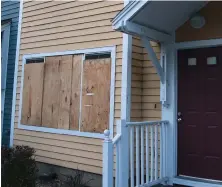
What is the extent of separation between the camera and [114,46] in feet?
17.8

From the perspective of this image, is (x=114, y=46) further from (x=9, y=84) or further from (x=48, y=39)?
(x=9, y=84)

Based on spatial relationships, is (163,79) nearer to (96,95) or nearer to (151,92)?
(151,92)

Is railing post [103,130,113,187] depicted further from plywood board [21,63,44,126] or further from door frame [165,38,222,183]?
plywood board [21,63,44,126]

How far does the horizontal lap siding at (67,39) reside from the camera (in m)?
5.58

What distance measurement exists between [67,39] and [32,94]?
1.51m

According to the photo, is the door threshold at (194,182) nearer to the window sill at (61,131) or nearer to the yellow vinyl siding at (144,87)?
the yellow vinyl siding at (144,87)

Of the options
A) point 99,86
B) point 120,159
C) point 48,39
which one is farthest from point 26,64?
point 120,159

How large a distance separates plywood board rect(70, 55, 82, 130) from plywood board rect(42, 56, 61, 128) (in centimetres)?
44

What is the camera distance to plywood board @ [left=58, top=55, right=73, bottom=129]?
6141mm

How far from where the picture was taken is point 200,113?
16.1 feet

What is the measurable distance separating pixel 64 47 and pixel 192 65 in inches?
105

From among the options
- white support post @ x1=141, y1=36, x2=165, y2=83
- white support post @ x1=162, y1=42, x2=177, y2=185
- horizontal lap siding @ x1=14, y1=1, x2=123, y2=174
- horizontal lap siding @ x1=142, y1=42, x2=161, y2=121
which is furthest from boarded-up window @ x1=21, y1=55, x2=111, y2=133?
white support post @ x1=162, y1=42, x2=177, y2=185

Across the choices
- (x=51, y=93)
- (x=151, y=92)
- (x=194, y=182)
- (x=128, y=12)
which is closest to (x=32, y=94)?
(x=51, y=93)

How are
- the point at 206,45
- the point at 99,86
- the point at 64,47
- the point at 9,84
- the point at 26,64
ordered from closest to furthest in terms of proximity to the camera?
the point at 206,45, the point at 99,86, the point at 64,47, the point at 26,64, the point at 9,84
